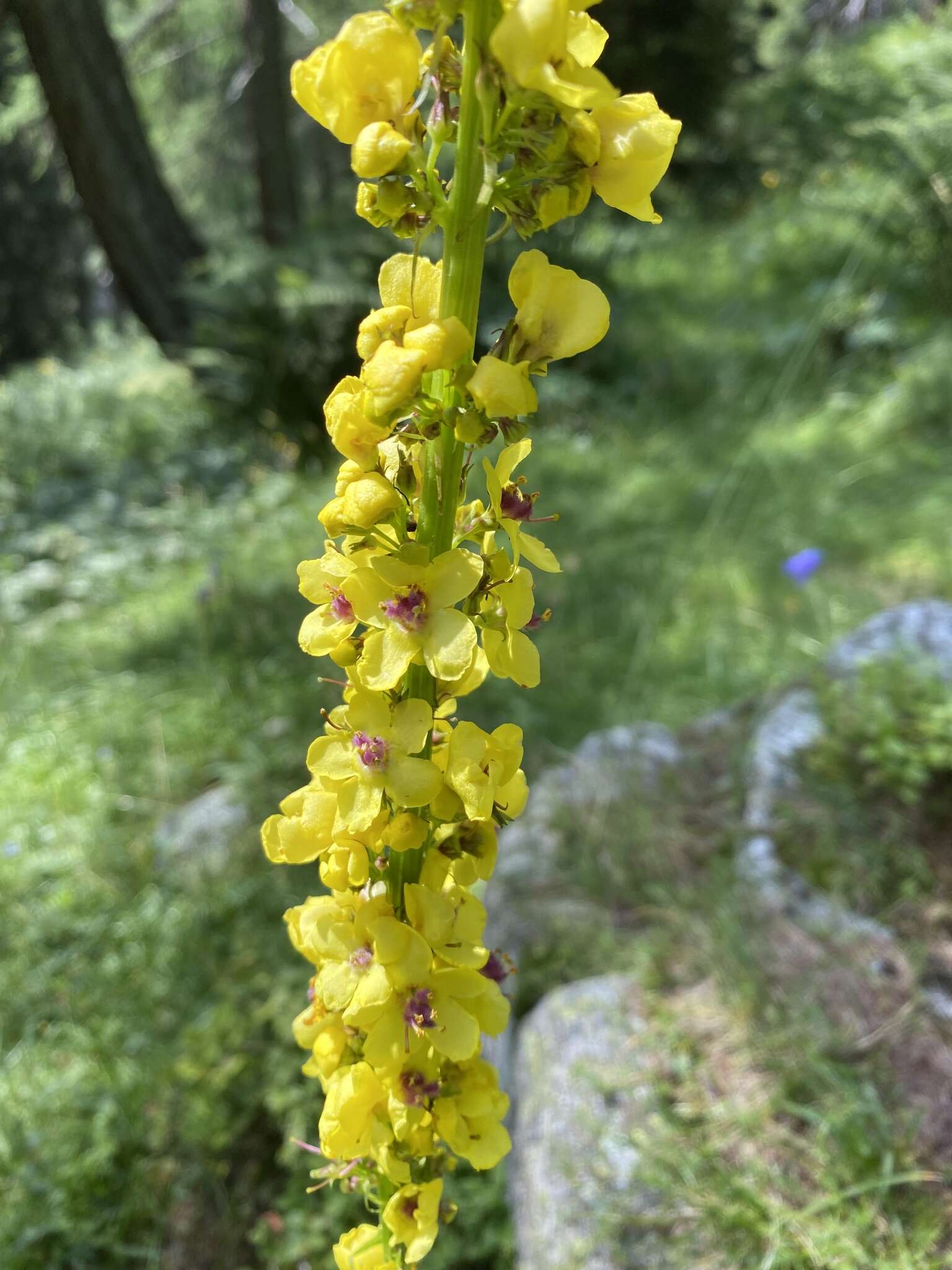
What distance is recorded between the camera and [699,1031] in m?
2.11

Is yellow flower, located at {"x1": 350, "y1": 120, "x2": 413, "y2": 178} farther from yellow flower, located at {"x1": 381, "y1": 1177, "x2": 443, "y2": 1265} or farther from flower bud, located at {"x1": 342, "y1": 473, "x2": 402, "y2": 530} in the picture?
yellow flower, located at {"x1": 381, "y1": 1177, "x2": 443, "y2": 1265}

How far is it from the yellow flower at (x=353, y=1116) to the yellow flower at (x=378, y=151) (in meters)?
0.98

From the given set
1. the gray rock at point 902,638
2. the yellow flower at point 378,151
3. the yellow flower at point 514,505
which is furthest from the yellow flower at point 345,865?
the gray rock at point 902,638

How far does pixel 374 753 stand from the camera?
0.90m

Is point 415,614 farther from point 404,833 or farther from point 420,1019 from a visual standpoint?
point 420,1019

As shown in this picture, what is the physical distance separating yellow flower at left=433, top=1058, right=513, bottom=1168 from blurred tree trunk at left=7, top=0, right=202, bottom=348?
21.8ft

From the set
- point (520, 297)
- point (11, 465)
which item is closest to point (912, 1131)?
point (520, 297)

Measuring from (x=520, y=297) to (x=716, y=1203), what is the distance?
1.82 m

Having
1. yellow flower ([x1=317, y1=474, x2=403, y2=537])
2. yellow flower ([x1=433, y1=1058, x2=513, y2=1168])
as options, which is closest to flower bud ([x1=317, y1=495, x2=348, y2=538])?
yellow flower ([x1=317, y1=474, x2=403, y2=537])

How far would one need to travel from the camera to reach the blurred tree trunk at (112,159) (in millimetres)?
5652

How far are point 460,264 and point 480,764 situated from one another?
54 centimetres

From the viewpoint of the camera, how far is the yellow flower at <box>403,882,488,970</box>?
0.95 metres

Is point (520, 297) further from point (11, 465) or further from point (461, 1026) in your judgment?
point (11, 465)

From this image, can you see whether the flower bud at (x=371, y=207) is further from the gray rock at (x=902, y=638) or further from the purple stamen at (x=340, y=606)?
the gray rock at (x=902, y=638)
